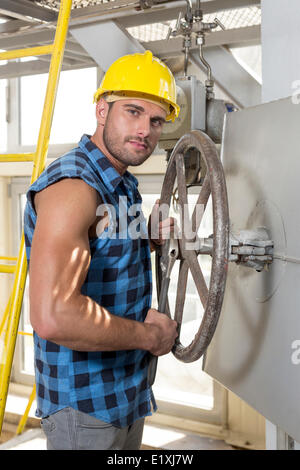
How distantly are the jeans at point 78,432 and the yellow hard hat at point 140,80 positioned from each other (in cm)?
76

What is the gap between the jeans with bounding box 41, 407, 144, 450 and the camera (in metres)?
1.21

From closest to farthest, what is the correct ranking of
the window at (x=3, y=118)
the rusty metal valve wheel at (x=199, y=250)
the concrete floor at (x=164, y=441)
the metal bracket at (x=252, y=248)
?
the rusty metal valve wheel at (x=199, y=250) < the metal bracket at (x=252, y=248) < the concrete floor at (x=164, y=441) < the window at (x=3, y=118)

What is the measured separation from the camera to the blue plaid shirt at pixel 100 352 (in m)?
1.20

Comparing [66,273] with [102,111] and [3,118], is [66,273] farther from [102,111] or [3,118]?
[3,118]

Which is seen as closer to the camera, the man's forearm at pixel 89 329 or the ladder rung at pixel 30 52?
the man's forearm at pixel 89 329

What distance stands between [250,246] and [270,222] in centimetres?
7

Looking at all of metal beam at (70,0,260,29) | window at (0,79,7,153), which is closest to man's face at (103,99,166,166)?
metal beam at (70,0,260,29)

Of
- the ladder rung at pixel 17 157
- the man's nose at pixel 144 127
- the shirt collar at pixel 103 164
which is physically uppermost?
the man's nose at pixel 144 127

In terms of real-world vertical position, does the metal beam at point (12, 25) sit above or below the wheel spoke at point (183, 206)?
above

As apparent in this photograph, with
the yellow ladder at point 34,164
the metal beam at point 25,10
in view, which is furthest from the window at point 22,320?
the yellow ladder at point 34,164

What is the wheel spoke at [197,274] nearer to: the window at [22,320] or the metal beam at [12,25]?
the metal beam at [12,25]

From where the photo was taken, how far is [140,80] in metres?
1.28
